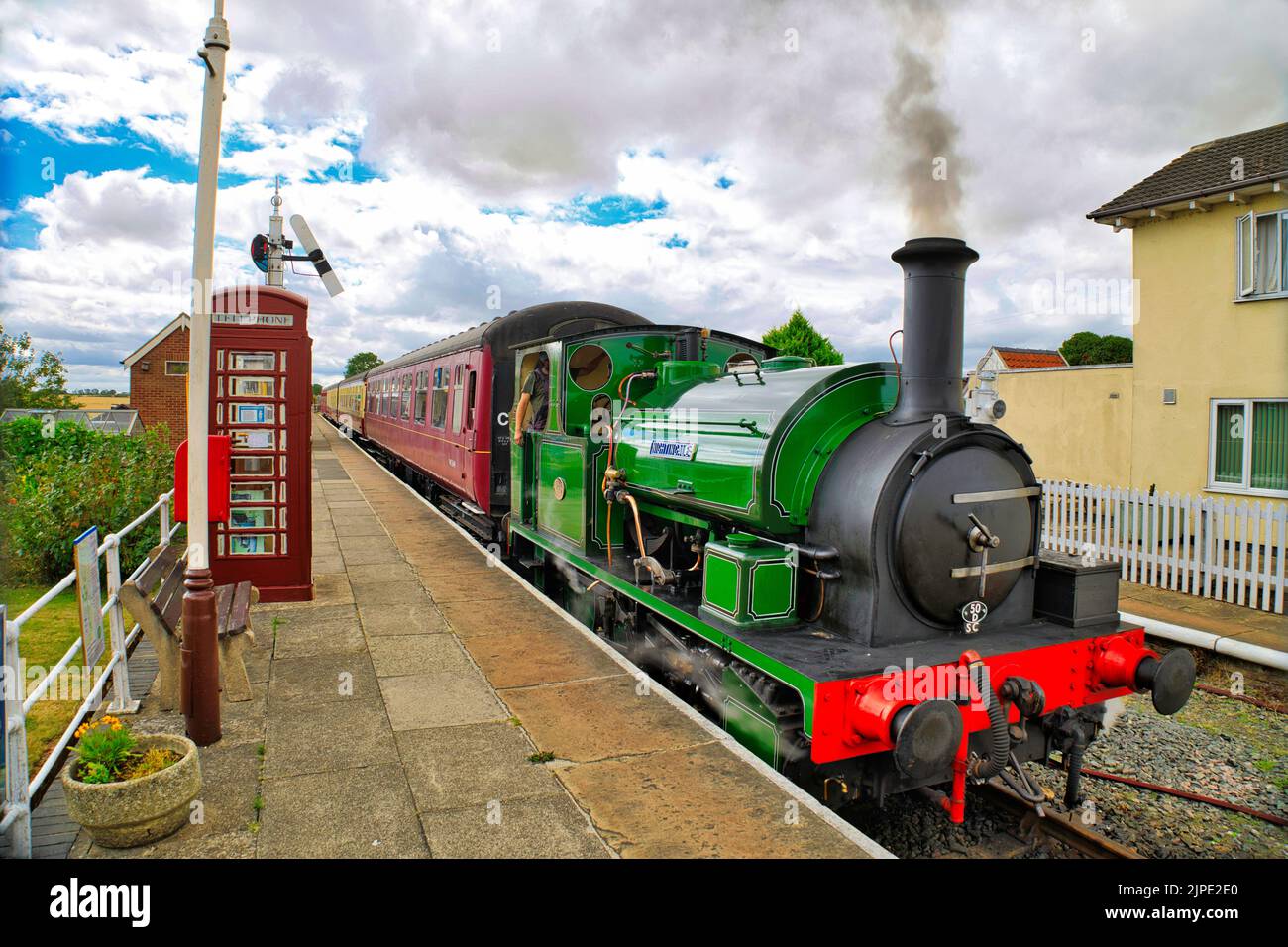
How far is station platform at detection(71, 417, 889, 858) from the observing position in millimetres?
3504

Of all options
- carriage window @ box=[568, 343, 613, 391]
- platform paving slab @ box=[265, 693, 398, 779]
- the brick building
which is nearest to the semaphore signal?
carriage window @ box=[568, 343, 613, 391]

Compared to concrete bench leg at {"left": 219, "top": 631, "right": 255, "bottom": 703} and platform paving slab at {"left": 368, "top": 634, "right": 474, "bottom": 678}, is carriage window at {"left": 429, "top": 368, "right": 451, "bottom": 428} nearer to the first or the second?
platform paving slab at {"left": 368, "top": 634, "right": 474, "bottom": 678}

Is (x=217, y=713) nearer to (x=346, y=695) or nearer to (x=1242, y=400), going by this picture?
(x=346, y=695)

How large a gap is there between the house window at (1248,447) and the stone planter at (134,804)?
1211 centimetres

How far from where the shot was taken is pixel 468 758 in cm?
433

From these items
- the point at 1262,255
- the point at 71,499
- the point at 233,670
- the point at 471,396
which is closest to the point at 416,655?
the point at 233,670

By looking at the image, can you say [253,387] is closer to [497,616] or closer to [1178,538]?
[497,616]

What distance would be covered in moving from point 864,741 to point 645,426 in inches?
120

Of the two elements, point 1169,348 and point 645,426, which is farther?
point 1169,348

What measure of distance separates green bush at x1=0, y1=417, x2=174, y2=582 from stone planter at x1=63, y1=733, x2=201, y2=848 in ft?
20.5

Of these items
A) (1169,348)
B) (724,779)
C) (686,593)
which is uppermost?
(1169,348)

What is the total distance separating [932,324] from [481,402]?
24.3 ft

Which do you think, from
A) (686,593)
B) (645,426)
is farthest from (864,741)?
(645,426)

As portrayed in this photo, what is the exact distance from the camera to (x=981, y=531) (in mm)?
4297
